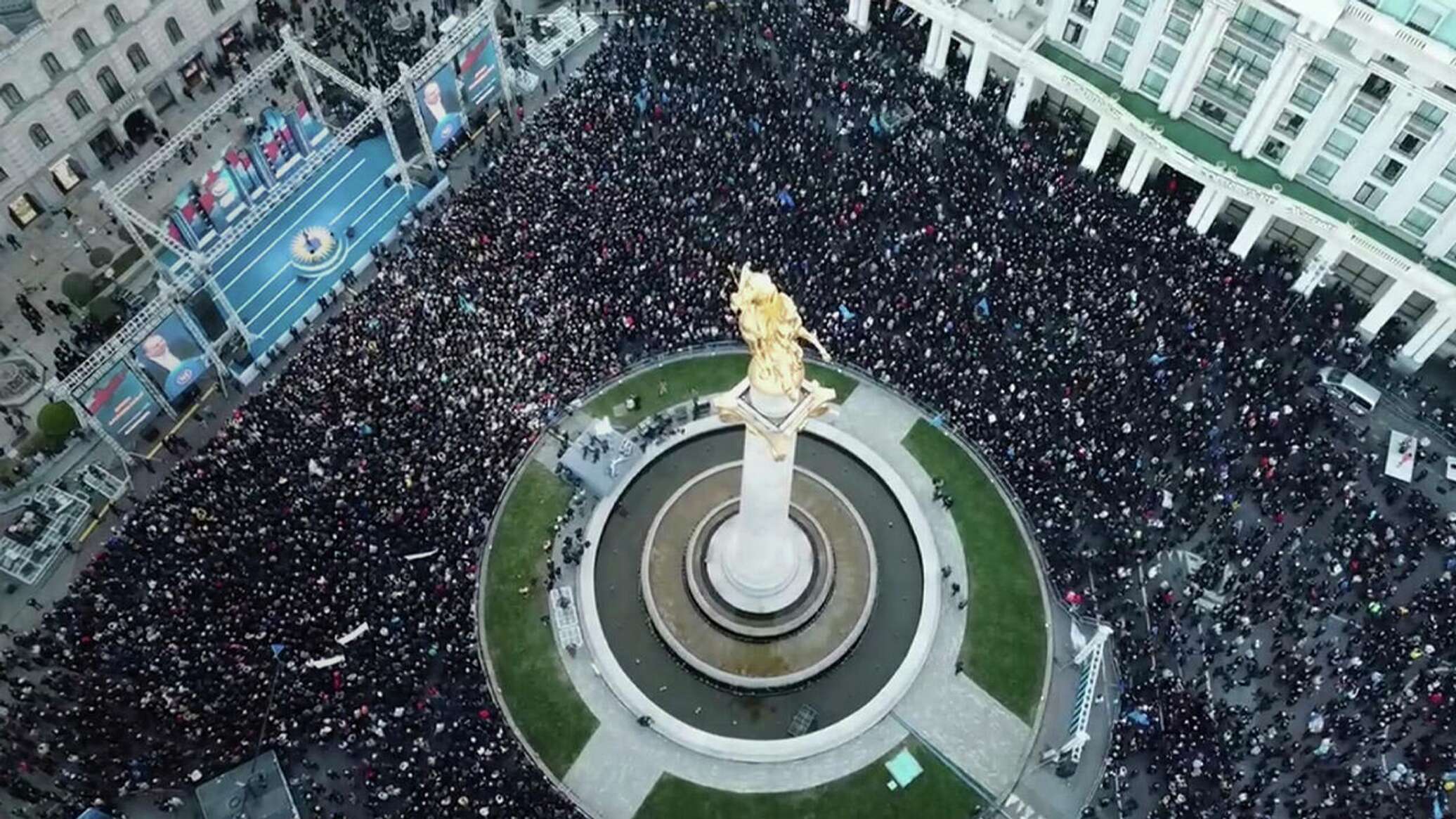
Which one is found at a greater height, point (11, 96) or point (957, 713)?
point (957, 713)

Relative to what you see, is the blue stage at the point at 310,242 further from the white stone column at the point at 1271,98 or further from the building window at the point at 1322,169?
the building window at the point at 1322,169

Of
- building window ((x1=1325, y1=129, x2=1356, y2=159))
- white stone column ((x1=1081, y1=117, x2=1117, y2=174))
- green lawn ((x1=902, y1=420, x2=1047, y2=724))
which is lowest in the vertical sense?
green lawn ((x1=902, y1=420, x2=1047, y2=724))

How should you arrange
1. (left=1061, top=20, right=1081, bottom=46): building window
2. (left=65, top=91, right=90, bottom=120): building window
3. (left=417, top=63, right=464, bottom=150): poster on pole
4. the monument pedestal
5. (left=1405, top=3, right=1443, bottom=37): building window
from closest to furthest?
the monument pedestal
(left=1405, top=3, right=1443, bottom=37): building window
(left=417, top=63, right=464, bottom=150): poster on pole
(left=65, top=91, right=90, bottom=120): building window
(left=1061, top=20, right=1081, bottom=46): building window

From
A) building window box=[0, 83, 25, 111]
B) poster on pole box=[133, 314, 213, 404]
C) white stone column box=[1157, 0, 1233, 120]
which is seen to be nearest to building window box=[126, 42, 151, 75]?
building window box=[0, 83, 25, 111]

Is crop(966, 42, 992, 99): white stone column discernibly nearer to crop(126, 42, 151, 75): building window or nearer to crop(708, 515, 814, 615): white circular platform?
crop(708, 515, 814, 615): white circular platform

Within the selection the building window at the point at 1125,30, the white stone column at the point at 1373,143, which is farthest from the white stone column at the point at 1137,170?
the white stone column at the point at 1373,143

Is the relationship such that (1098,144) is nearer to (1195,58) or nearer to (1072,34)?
(1072,34)

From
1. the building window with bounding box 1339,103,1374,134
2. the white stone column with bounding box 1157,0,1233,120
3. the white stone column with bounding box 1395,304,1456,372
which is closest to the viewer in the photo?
the building window with bounding box 1339,103,1374,134

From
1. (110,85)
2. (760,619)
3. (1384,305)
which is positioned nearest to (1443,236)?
(1384,305)
